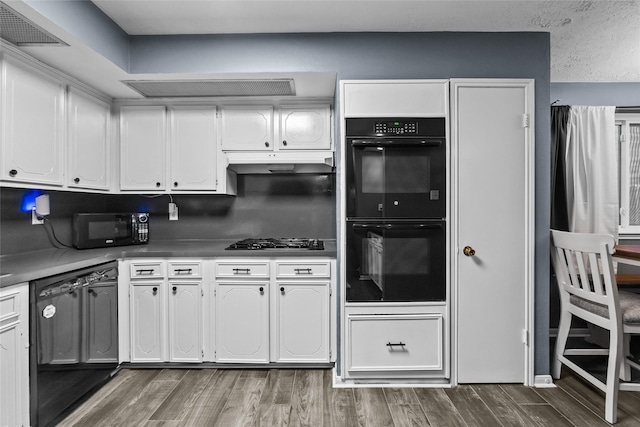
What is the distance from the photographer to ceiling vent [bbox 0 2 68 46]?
5.65 feet

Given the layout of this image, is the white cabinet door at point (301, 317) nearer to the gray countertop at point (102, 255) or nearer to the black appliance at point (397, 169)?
the gray countertop at point (102, 255)

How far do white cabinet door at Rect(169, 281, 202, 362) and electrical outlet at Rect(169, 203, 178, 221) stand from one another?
88 centimetres

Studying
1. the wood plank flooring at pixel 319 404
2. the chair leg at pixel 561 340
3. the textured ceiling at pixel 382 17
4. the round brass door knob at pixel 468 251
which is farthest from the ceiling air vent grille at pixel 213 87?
the chair leg at pixel 561 340

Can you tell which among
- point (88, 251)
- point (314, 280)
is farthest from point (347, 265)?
point (88, 251)

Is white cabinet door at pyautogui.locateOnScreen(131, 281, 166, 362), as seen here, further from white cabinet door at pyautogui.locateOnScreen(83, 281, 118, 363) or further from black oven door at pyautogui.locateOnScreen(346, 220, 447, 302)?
black oven door at pyautogui.locateOnScreen(346, 220, 447, 302)

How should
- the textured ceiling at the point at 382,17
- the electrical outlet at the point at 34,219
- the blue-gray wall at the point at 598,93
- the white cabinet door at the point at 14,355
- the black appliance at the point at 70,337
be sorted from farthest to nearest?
the blue-gray wall at the point at 598,93 → the electrical outlet at the point at 34,219 → the textured ceiling at the point at 382,17 → the black appliance at the point at 70,337 → the white cabinet door at the point at 14,355

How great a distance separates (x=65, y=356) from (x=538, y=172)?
3.24 m

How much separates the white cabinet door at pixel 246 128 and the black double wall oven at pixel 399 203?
851 mm

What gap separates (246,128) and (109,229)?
1376mm

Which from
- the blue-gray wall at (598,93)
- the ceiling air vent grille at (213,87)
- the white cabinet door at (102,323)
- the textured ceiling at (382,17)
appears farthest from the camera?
the blue-gray wall at (598,93)

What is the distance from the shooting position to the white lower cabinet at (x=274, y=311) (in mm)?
2590

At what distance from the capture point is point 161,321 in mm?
2611

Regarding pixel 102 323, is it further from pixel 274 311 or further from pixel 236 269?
pixel 274 311

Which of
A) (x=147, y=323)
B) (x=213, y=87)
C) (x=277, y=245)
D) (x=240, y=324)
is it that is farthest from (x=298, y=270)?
(x=213, y=87)
